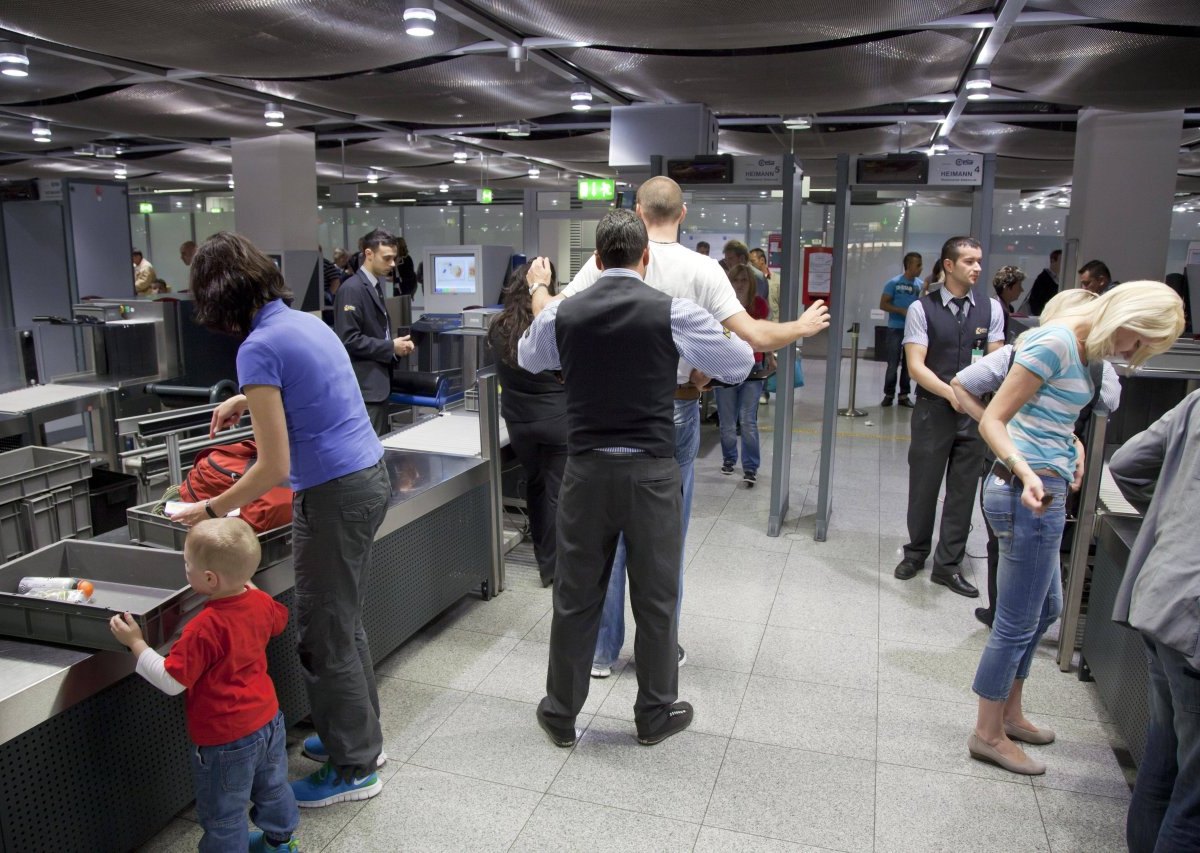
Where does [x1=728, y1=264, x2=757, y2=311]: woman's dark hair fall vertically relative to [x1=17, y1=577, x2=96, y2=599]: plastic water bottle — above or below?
above

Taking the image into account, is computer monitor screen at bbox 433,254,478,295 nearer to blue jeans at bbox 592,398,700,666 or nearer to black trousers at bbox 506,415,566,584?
black trousers at bbox 506,415,566,584

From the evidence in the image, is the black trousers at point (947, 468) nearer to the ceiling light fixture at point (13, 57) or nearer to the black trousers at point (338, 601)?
the black trousers at point (338, 601)

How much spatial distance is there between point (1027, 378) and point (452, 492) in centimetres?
228

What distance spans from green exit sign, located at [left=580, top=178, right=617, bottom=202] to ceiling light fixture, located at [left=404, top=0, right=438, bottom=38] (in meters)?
3.01

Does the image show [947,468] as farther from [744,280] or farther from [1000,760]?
[744,280]

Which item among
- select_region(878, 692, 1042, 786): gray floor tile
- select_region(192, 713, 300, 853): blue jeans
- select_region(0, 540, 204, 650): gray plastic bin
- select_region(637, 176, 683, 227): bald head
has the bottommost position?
select_region(878, 692, 1042, 786): gray floor tile

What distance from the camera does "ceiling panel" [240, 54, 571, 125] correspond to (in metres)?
6.29

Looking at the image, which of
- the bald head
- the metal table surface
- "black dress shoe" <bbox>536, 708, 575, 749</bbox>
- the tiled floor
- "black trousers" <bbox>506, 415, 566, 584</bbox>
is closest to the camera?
the metal table surface

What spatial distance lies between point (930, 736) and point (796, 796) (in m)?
0.64

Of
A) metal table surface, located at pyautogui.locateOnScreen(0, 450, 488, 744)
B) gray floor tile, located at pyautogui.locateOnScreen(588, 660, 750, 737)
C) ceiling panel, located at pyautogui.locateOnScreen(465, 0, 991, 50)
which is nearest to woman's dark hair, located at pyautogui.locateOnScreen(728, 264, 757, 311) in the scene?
ceiling panel, located at pyautogui.locateOnScreen(465, 0, 991, 50)

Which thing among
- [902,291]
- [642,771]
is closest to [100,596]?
[642,771]

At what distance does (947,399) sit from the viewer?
13.2ft

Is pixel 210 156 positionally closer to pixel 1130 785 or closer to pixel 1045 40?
pixel 1045 40

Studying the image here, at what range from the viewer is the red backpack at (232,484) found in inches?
101
